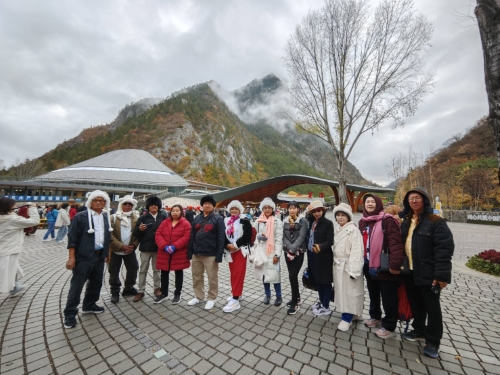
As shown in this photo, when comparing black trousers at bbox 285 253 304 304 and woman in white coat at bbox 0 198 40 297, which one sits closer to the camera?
black trousers at bbox 285 253 304 304

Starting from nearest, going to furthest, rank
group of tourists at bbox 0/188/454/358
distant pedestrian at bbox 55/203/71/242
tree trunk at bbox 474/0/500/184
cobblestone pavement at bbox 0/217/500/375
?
tree trunk at bbox 474/0/500/184, cobblestone pavement at bbox 0/217/500/375, group of tourists at bbox 0/188/454/358, distant pedestrian at bbox 55/203/71/242

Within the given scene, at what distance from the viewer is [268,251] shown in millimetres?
3744

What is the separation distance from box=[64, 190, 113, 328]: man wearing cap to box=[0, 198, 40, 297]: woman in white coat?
1.10m

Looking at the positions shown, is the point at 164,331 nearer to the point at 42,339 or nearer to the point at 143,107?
the point at 42,339

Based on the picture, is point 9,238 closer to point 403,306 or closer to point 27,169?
point 403,306

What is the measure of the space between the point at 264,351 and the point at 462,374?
196 cm

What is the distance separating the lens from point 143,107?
399 feet

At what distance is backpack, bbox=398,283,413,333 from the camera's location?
2.84m

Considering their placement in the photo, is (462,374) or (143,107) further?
(143,107)

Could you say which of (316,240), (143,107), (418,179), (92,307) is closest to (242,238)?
(316,240)

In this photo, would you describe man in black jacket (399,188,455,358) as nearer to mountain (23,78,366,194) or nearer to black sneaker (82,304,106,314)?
black sneaker (82,304,106,314)

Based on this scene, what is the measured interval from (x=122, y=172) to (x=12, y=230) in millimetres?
62020

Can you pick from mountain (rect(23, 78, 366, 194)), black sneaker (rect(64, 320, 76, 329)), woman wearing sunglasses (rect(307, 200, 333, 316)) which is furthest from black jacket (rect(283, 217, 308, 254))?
mountain (rect(23, 78, 366, 194))

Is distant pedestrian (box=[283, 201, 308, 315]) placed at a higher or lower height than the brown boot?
higher
